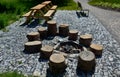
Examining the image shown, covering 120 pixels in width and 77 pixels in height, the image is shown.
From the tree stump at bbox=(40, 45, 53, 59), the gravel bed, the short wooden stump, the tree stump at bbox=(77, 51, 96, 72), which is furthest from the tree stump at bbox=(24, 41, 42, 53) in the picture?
the tree stump at bbox=(77, 51, 96, 72)

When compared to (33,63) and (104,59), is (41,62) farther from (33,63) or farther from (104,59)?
(104,59)

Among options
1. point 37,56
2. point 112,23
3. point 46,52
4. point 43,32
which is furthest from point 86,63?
point 112,23

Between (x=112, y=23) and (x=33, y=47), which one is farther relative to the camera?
(x=112, y=23)

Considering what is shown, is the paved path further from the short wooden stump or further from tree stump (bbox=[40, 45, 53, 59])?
the short wooden stump

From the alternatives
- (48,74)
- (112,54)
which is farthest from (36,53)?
(112,54)

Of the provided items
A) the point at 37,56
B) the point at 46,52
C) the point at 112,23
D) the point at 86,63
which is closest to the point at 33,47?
the point at 37,56

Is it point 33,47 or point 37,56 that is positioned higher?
point 33,47

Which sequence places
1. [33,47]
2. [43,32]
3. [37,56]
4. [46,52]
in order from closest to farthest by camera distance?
1. [46,52]
2. [37,56]
3. [33,47]
4. [43,32]

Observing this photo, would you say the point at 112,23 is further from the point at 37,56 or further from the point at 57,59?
the point at 57,59

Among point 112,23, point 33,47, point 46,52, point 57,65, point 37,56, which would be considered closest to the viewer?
point 57,65

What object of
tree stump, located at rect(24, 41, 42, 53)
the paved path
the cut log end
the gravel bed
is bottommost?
the paved path

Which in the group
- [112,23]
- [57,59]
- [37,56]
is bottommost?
[112,23]

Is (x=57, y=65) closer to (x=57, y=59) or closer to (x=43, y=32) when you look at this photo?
(x=57, y=59)

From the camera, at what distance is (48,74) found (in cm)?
519
